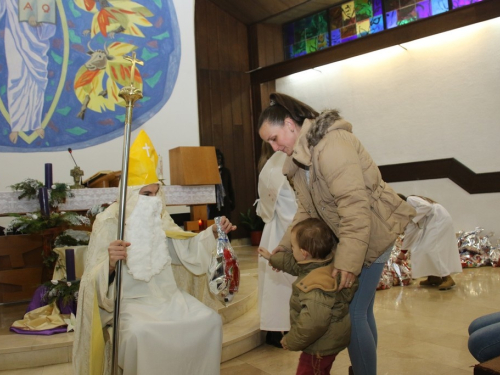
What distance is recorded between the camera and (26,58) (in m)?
6.40

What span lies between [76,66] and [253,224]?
5.41m

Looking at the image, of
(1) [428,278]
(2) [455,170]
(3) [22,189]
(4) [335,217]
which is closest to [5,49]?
(3) [22,189]

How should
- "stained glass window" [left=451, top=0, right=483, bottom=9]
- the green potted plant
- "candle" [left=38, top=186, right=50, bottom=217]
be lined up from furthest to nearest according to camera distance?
1. the green potted plant
2. "stained glass window" [left=451, top=0, right=483, bottom=9]
3. "candle" [left=38, top=186, right=50, bottom=217]

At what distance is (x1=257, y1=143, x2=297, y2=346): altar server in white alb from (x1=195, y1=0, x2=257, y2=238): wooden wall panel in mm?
6523

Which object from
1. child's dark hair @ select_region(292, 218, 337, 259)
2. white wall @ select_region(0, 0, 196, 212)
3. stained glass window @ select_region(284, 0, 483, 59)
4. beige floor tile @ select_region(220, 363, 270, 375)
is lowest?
beige floor tile @ select_region(220, 363, 270, 375)

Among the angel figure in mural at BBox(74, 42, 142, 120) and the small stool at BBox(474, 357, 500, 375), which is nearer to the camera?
the small stool at BBox(474, 357, 500, 375)

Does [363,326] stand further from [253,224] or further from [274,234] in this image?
[253,224]

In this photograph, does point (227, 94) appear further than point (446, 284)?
Yes

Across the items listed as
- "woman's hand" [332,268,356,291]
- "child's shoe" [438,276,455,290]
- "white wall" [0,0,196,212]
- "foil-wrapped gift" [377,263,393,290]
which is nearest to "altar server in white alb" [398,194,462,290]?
"child's shoe" [438,276,455,290]

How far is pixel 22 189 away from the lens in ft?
15.4

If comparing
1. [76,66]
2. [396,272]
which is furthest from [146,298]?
[76,66]

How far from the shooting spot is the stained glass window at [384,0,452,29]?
8797 millimetres

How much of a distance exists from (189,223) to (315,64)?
606cm

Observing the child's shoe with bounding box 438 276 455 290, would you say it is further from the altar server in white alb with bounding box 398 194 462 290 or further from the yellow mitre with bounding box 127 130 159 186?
the yellow mitre with bounding box 127 130 159 186
